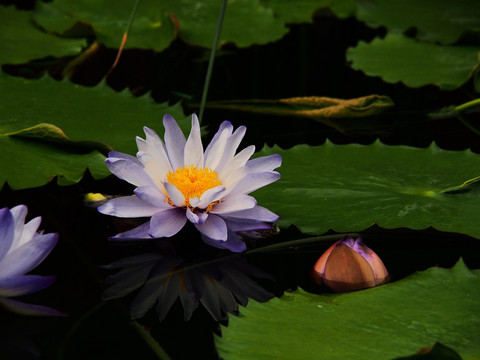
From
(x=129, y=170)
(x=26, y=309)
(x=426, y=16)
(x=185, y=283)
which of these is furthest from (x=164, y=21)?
(x=26, y=309)

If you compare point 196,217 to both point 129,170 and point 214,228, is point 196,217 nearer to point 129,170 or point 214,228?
point 214,228

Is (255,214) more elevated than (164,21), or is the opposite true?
(164,21)

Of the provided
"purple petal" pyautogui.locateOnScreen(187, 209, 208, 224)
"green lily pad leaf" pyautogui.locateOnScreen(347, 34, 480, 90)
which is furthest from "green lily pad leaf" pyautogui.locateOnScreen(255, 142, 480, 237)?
"green lily pad leaf" pyautogui.locateOnScreen(347, 34, 480, 90)

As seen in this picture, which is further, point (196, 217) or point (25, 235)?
point (196, 217)

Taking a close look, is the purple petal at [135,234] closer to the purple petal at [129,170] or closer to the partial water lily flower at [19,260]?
the purple petal at [129,170]

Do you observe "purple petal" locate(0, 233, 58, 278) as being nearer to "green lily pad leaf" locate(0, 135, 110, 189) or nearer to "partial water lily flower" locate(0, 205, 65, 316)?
"partial water lily flower" locate(0, 205, 65, 316)

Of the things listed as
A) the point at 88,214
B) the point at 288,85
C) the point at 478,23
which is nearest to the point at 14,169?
the point at 88,214
